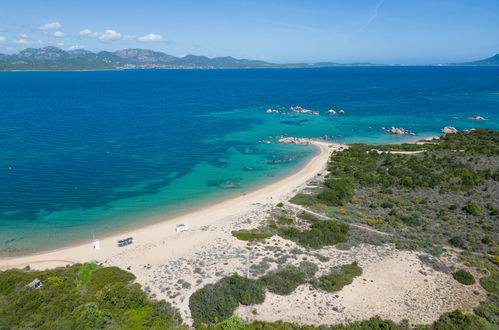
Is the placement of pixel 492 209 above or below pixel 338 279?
above

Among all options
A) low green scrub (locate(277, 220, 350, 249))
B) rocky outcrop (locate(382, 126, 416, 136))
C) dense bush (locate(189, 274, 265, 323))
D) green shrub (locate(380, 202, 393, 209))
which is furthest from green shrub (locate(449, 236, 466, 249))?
rocky outcrop (locate(382, 126, 416, 136))

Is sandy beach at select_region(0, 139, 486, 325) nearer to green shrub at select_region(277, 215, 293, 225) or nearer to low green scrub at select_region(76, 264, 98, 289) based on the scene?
low green scrub at select_region(76, 264, 98, 289)

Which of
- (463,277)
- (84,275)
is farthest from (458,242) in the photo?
(84,275)

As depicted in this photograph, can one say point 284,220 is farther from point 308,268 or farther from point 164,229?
point 164,229

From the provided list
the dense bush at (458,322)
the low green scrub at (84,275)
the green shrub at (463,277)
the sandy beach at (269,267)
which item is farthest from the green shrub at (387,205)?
the low green scrub at (84,275)

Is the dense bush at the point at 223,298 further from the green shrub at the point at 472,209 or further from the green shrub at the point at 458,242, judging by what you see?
the green shrub at the point at 472,209

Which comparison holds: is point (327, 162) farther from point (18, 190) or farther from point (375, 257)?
point (18, 190)
